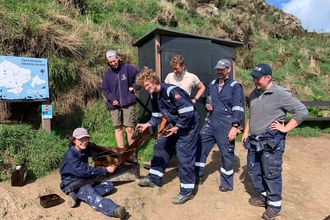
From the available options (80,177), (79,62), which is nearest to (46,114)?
(80,177)

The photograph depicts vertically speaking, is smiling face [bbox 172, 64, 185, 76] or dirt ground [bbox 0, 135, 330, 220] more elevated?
smiling face [bbox 172, 64, 185, 76]

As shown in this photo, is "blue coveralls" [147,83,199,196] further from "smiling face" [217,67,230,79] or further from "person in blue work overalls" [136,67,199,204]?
"smiling face" [217,67,230,79]

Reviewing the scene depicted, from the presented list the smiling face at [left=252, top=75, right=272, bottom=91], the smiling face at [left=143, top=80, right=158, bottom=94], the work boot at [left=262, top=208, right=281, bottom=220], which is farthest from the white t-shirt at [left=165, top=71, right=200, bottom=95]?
the work boot at [left=262, top=208, right=281, bottom=220]

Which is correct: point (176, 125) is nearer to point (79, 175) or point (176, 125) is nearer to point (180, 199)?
point (180, 199)

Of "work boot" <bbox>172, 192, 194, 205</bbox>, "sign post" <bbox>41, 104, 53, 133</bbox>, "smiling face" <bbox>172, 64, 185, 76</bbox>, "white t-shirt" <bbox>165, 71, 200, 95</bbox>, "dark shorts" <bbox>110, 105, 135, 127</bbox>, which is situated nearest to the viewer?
"work boot" <bbox>172, 192, 194, 205</bbox>

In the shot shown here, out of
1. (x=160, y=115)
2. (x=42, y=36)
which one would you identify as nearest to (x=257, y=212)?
(x=160, y=115)

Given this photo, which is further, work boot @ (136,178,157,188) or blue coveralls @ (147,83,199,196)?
work boot @ (136,178,157,188)

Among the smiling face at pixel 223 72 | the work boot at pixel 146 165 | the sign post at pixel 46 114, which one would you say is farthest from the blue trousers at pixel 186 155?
the sign post at pixel 46 114

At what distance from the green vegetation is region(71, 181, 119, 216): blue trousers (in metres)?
1.11

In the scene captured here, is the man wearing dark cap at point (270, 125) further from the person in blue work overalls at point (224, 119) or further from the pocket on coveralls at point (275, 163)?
the person in blue work overalls at point (224, 119)

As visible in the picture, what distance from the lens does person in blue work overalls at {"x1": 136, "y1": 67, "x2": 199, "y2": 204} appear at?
3.76 m

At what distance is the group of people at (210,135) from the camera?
357cm

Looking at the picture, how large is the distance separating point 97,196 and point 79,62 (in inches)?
150

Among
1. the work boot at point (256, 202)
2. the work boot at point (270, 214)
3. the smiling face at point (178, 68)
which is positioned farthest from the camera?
the smiling face at point (178, 68)
